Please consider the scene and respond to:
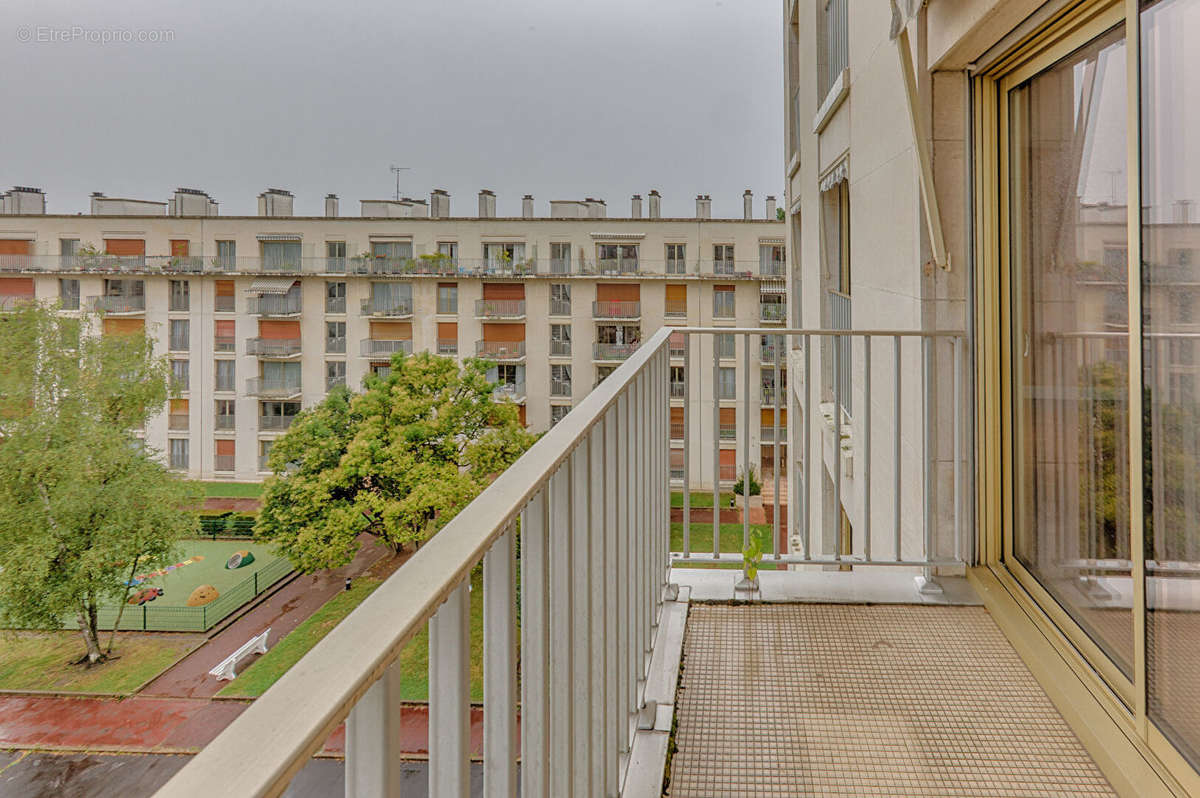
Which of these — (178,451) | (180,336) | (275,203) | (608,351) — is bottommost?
(178,451)

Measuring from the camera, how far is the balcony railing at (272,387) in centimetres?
2159

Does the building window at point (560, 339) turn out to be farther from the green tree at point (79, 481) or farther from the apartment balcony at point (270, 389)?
the green tree at point (79, 481)

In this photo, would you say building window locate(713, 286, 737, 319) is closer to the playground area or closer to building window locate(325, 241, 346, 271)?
building window locate(325, 241, 346, 271)

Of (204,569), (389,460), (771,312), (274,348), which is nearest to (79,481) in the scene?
(204,569)

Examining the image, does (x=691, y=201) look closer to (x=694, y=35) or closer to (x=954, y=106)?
(x=954, y=106)

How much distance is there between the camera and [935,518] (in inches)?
87.7

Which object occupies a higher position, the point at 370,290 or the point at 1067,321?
the point at 370,290

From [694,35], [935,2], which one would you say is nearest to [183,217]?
[935,2]

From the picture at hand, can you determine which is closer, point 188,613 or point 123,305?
point 188,613

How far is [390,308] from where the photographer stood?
2106 centimetres

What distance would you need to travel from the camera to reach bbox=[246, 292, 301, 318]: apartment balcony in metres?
21.4

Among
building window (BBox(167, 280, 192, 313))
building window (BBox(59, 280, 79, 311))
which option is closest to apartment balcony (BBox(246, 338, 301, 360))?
building window (BBox(167, 280, 192, 313))

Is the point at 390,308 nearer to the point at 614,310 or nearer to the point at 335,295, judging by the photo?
the point at 335,295

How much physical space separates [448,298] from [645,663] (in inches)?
786
